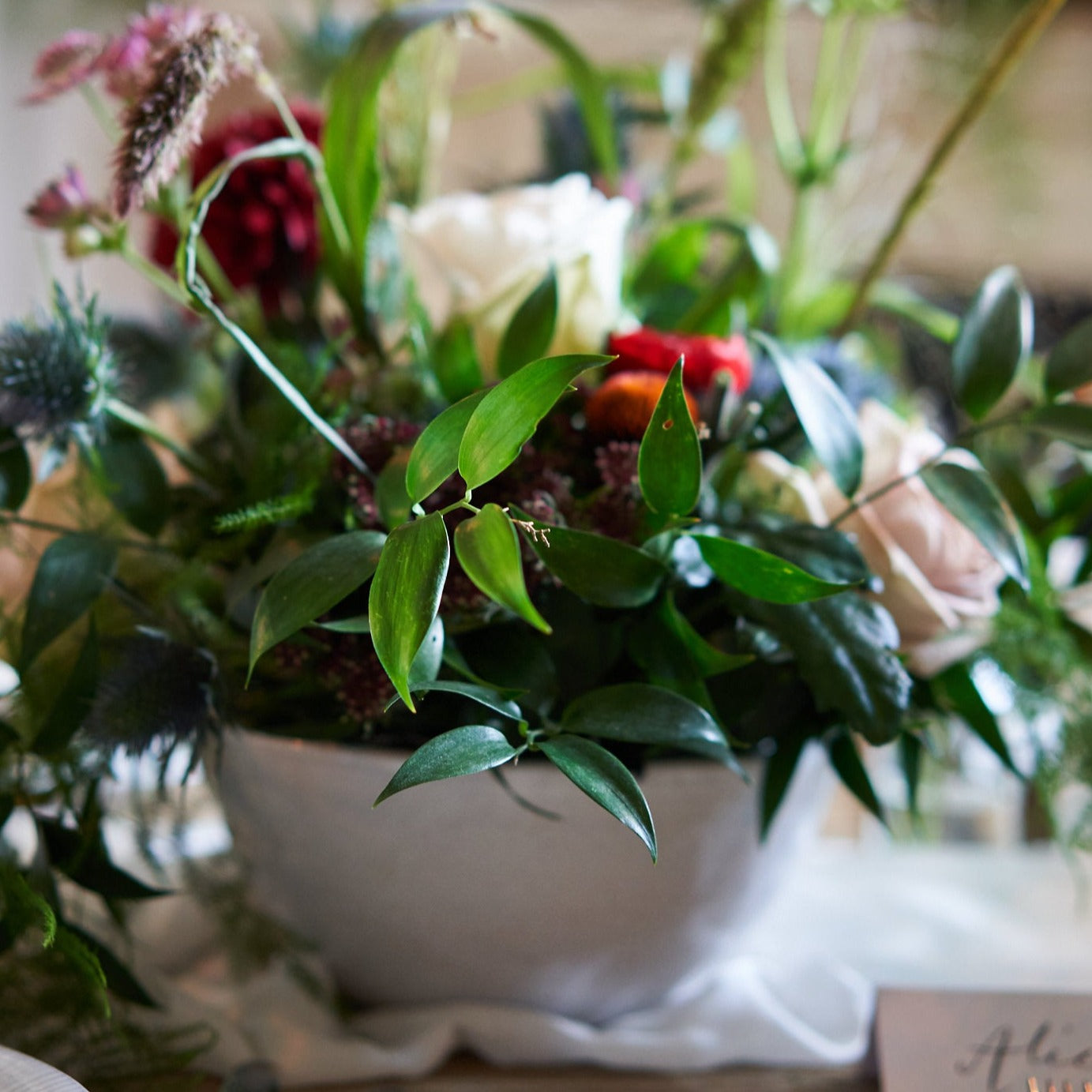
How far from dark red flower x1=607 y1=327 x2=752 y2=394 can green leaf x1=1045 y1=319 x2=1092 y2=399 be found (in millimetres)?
90

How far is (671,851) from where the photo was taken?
0.31 m

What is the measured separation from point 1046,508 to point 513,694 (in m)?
0.23

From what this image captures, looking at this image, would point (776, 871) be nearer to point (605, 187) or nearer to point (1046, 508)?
point (1046, 508)

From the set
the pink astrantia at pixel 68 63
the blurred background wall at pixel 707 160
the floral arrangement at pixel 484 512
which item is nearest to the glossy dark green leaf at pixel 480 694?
the floral arrangement at pixel 484 512

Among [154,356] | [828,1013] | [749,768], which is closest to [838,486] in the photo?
[749,768]

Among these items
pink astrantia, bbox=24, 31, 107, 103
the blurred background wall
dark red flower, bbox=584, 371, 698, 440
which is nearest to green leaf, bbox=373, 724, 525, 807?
dark red flower, bbox=584, 371, 698, 440

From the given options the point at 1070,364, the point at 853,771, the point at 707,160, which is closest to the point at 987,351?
the point at 1070,364

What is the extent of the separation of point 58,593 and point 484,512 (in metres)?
0.15

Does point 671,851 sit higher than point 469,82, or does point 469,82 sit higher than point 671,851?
point 469,82

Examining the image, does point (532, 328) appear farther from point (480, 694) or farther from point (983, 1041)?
point (983, 1041)

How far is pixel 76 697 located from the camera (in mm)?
278

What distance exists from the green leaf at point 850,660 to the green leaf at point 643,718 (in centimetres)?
3

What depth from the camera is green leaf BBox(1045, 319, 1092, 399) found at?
12.1 inches

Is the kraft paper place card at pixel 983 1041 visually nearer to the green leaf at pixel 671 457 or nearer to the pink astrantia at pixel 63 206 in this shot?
the green leaf at pixel 671 457
